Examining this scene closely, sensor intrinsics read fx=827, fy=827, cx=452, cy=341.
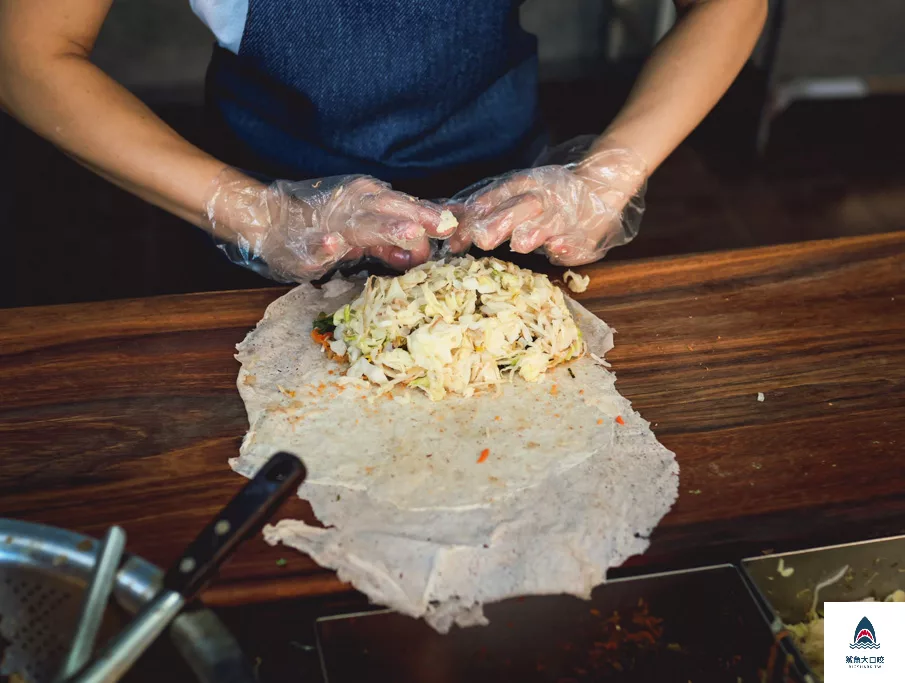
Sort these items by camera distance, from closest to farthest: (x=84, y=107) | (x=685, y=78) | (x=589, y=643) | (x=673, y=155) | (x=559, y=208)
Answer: (x=589, y=643)
(x=84, y=107)
(x=559, y=208)
(x=685, y=78)
(x=673, y=155)

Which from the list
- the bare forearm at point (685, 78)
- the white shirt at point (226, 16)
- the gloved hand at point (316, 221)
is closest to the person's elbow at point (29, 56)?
the white shirt at point (226, 16)

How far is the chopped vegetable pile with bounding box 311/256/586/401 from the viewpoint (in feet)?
4.74

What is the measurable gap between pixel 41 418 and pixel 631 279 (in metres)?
1.13

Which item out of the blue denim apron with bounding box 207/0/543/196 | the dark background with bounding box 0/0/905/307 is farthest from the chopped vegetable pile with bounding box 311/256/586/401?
the dark background with bounding box 0/0/905/307

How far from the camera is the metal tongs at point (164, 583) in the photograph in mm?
752

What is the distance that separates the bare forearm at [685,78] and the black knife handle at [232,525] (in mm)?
1095

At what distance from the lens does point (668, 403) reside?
1.42 metres

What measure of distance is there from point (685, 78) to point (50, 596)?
153cm

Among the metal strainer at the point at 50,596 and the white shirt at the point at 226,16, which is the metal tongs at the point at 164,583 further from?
the white shirt at the point at 226,16

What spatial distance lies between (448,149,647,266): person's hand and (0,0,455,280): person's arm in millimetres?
102

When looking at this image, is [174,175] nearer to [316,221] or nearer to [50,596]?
[316,221]

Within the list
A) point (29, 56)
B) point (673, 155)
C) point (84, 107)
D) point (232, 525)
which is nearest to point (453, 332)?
point (232, 525)

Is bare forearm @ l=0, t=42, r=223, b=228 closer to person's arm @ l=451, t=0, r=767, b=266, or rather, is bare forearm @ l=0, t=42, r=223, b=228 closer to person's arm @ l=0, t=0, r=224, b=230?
person's arm @ l=0, t=0, r=224, b=230

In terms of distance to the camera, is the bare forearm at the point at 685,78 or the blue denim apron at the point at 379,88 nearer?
the blue denim apron at the point at 379,88
